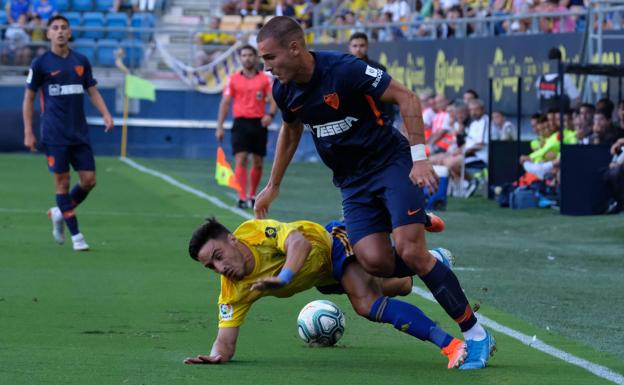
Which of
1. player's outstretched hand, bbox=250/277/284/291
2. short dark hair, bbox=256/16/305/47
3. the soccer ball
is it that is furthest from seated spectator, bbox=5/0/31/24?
player's outstretched hand, bbox=250/277/284/291

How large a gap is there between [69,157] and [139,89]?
63.7 feet

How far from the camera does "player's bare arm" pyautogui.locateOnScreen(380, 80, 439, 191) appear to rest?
7.09m

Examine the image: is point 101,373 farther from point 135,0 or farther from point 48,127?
point 135,0

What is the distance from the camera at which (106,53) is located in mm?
35844

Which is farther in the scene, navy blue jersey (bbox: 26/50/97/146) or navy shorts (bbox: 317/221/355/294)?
navy blue jersey (bbox: 26/50/97/146)

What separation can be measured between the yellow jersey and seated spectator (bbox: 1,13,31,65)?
91.6 feet

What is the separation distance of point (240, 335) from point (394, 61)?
20.9m

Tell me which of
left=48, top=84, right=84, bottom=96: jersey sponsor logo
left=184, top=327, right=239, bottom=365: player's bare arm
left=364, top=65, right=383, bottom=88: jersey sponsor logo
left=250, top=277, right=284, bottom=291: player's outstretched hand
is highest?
left=364, top=65, right=383, bottom=88: jersey sponsor logo

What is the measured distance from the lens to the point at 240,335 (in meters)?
8.61

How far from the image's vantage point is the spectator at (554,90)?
20109 mm

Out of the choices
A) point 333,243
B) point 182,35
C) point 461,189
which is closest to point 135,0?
point 182,35

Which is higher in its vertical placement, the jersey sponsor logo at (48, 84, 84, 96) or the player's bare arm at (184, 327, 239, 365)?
the jersey sponsor logo at (48, 84, 84, 96)

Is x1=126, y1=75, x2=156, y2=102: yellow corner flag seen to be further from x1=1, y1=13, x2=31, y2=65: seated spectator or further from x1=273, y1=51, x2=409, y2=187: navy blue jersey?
x1=273, y1=51, x2=409, y2=187: navy blue jersey

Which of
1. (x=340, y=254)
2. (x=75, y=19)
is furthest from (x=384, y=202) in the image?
→ (x=75, y=19)
